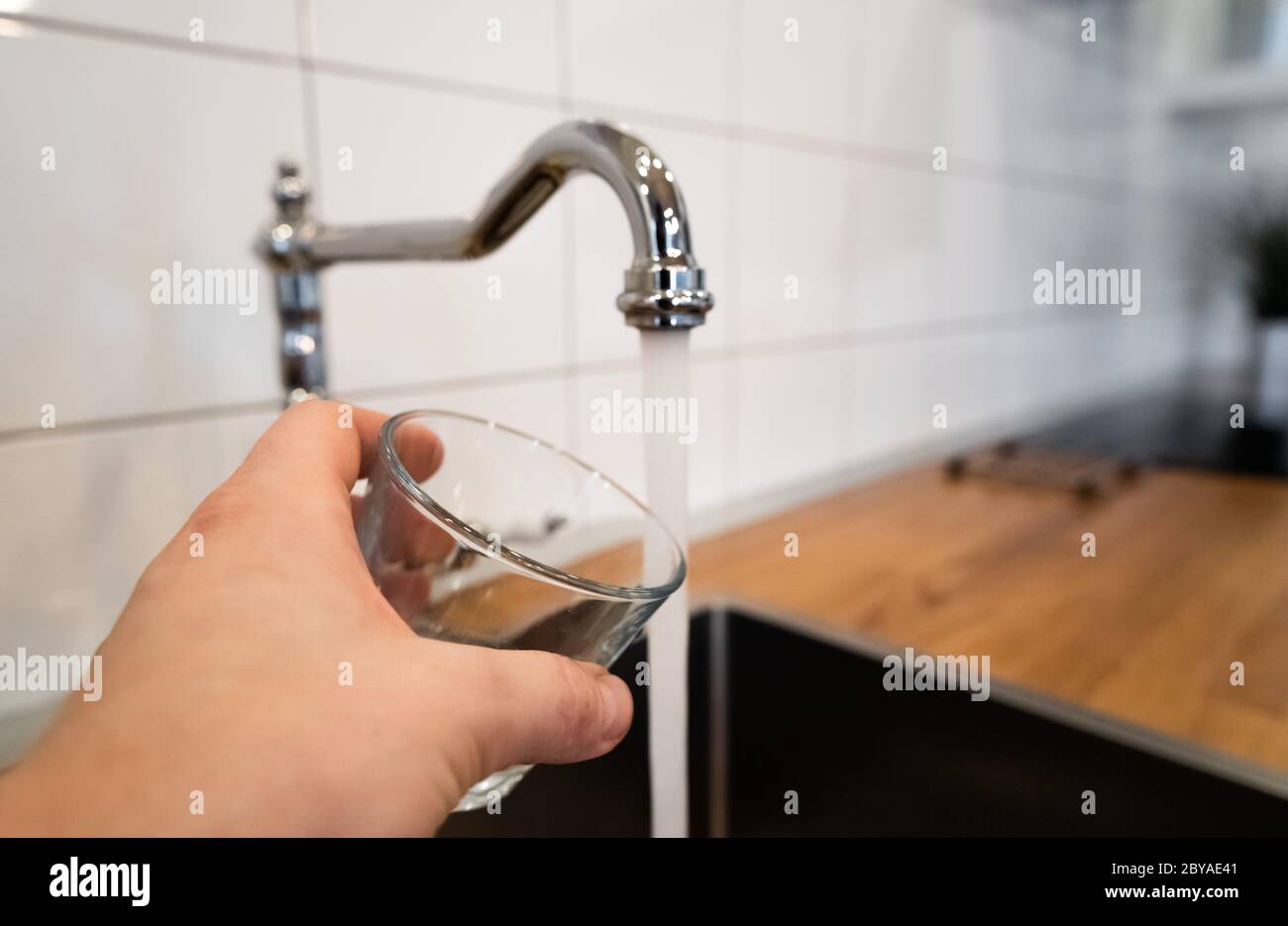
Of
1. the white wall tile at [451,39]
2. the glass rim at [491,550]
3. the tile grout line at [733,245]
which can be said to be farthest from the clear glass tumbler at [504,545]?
the tile grout line at [733,245]

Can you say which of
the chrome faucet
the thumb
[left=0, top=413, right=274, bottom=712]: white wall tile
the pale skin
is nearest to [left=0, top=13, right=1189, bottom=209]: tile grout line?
the chrome faucet

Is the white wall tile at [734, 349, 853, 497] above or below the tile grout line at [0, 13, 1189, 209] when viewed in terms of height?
below

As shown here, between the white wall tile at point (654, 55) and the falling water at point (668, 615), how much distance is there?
0.42 metres

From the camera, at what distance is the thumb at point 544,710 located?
289mm

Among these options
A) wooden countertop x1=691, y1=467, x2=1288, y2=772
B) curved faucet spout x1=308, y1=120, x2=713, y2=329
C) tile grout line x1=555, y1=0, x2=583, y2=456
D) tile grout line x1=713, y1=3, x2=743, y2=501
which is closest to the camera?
curved faucet spout x1=308, y1=120, x2=713, y2=329

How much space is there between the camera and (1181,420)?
1.44 metres

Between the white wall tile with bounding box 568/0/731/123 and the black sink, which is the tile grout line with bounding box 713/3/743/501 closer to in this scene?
the white wall tile with bounding box 568/0/731/123

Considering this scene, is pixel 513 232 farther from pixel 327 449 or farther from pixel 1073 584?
pixel 1073 584

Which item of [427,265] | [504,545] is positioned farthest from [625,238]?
[504,545]

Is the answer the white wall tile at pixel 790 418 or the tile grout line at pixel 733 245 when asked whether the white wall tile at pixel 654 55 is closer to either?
the tile grout line at pixel 733 245

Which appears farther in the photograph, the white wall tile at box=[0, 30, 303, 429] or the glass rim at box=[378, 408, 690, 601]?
the white wall tile at box=[0, 30, 303, 429]

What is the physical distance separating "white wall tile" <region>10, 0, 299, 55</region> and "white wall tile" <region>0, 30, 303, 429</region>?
0.01 metres

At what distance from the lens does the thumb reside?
0.29m
